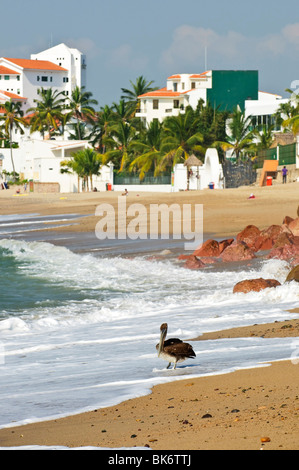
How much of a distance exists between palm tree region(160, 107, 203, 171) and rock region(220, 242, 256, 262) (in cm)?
3580

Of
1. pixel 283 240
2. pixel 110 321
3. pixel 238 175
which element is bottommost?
pixel 110 321

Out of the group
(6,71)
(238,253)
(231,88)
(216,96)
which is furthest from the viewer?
(6,71)

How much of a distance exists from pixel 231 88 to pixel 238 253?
53756 millimetres

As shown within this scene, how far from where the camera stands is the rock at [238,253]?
17.8 m

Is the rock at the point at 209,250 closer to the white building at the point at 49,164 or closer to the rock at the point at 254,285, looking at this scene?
the rock at the point at 254,285

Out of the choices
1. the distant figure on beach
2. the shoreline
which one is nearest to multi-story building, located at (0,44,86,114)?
the distant figure on beach

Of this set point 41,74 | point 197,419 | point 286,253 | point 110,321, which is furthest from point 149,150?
point 41,74

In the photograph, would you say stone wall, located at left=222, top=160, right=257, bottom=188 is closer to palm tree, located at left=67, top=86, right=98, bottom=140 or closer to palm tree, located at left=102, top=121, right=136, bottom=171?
palm tree, located at left=102, top=121, right=136, bottom=171

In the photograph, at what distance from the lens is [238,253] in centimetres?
1791

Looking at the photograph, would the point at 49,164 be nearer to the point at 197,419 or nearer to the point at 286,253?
the point at 286,253

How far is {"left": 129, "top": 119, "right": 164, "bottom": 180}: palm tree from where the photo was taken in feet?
183
